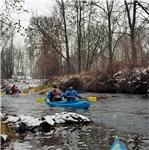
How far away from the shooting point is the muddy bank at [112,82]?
1195 inches

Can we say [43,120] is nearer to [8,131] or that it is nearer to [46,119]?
[46,119]

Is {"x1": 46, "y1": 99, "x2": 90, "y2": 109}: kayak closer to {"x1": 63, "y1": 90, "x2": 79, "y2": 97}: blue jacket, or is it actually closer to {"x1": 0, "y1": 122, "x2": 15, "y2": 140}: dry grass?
{"x1": 63, "y1": 90, "x2": 79, "y2": 97}: blue jacket

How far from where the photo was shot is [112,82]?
1307 inches

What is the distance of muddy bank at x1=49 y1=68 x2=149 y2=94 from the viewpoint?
30359mm

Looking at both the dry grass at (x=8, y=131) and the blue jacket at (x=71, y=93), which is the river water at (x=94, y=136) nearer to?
the dry grass at (x=8, y=131)

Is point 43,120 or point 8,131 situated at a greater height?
point 43,120

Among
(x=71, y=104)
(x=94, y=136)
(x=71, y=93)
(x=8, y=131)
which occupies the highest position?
(x=71, y=93)

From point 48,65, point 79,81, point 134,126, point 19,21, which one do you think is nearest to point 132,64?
point 79,81

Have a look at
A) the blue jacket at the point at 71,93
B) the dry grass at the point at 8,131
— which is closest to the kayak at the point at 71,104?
the blue jacket at the point at 71,93

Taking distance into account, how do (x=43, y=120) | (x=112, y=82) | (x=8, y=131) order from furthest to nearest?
(x=112, y=82)
(x=43, y=120)
(x=8, y=131)

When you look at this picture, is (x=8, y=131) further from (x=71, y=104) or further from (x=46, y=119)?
(x=71, y=104)

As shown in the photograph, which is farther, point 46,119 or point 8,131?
point 46,119

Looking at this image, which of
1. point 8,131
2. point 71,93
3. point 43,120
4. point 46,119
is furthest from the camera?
point 71,93

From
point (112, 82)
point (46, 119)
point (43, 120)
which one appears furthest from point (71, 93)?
point (112, 82)
